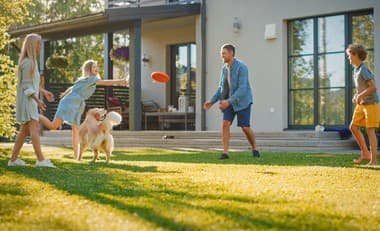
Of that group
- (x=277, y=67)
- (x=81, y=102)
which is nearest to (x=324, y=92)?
(x=277, y=67)

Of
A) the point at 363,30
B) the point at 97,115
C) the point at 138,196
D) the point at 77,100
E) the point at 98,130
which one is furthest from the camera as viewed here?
the point at 363,30

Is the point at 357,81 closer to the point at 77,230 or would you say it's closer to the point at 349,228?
the point at 349,228

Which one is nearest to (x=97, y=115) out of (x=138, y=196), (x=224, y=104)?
(x=224, y=104)

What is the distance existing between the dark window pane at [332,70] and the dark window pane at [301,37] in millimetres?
403

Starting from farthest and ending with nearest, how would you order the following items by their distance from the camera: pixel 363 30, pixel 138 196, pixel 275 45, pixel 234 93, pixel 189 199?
1. pixel 275 45
2. pixel 363 30
3. pixel 234 93
4. pixel 138 196
5. pixel 189 199

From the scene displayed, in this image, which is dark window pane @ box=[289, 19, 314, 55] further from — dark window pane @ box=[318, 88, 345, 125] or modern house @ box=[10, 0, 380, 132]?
dark window pane @ box=[318, 88, 345, 125]

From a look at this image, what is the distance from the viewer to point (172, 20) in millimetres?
14023

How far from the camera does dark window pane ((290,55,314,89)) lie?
11.9 metres

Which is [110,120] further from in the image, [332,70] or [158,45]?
[158,45]

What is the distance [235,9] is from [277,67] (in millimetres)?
1835

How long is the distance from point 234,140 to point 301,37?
2883 millimetres

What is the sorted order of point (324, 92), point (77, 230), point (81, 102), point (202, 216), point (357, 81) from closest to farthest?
point (77, 230), point (202, 216), point (357, 81), point (81, 102), point (324, 92)

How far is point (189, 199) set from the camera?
11.7 feet

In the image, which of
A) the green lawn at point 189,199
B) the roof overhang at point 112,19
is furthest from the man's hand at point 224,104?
the roof overhang at point 112,19
